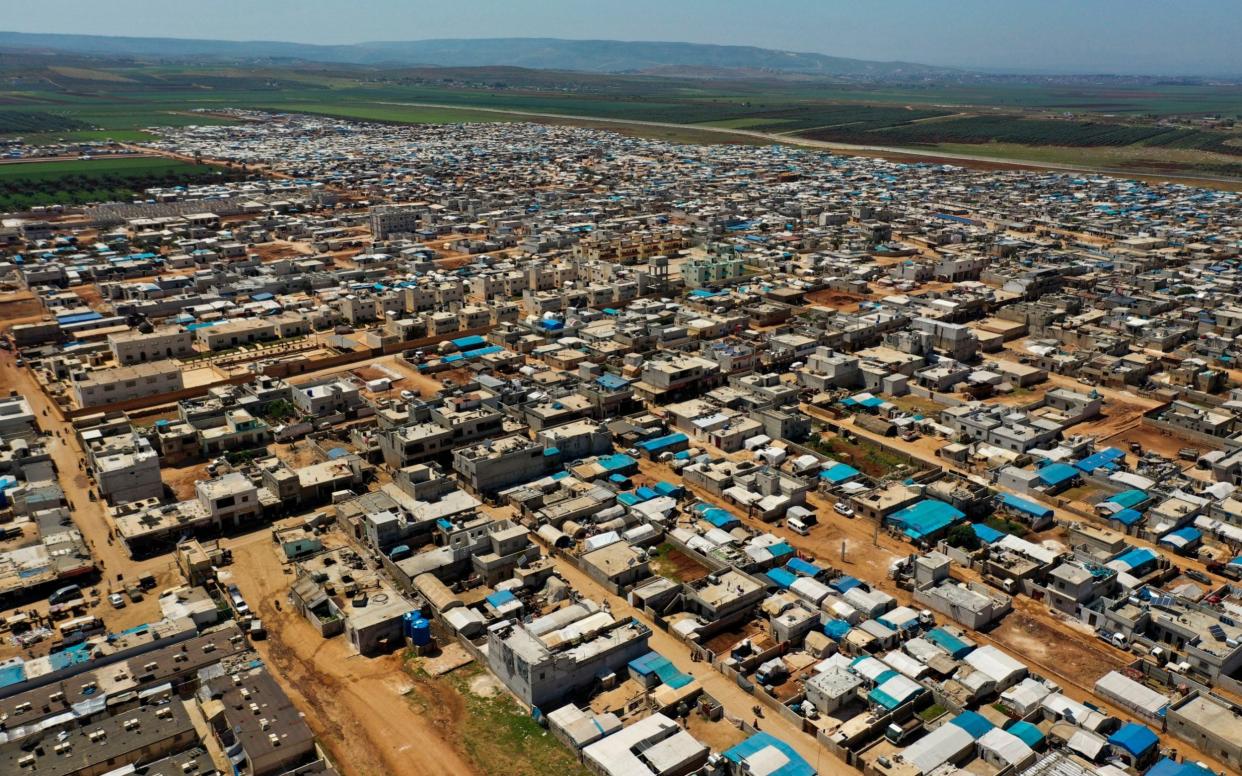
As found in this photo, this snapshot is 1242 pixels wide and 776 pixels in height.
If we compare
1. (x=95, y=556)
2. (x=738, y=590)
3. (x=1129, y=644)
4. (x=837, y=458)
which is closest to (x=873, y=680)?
(x=738, y=590)

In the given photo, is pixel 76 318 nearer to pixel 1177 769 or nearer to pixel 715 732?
pixel 715 732

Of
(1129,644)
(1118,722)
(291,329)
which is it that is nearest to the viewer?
(1118,722)

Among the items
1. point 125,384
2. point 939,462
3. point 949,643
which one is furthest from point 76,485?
point 939,462

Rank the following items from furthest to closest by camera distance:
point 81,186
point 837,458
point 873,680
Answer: point 81,186, point 837,458, point 873,680

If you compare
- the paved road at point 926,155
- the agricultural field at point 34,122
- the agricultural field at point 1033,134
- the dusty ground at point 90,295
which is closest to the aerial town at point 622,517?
the dusty ground at point 90,295

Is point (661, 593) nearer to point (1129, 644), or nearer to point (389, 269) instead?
point (1129, 644)

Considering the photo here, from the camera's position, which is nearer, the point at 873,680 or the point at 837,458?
the point at 873,680

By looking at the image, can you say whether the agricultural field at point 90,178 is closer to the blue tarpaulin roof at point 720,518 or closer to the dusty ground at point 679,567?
the blue tarpaulin roof at point 720,518
